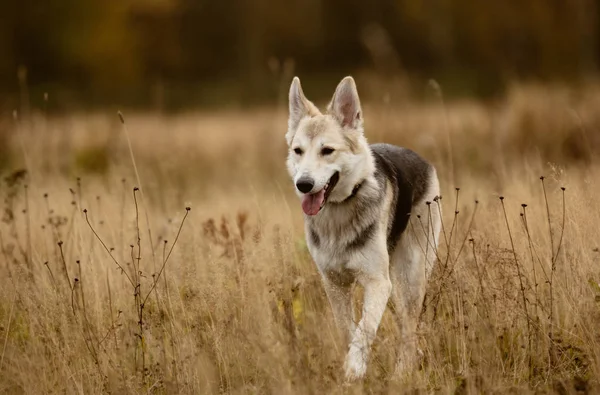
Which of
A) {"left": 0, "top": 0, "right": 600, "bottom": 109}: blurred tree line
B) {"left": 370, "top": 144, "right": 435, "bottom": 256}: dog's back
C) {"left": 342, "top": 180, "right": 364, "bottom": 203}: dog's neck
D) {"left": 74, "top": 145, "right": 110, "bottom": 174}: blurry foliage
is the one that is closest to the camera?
{"left": 342, "top": 180, "right": 364, "bottom": 203}: dog's neck

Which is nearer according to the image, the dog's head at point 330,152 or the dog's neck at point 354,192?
the dog's head at point 330,152

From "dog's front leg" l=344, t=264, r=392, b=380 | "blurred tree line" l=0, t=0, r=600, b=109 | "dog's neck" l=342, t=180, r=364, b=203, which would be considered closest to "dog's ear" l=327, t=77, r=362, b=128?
"dog's neck" l=342, t=180, r=364, b=203

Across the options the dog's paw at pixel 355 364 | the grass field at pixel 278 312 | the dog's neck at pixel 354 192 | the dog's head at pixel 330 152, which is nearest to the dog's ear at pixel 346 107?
the dog's head at pixel 330 152

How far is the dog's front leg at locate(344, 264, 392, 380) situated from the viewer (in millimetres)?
3846

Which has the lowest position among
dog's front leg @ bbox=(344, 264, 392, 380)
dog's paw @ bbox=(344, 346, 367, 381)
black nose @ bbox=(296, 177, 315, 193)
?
dog's paw @ bbox=(344, 346, 367, 381)

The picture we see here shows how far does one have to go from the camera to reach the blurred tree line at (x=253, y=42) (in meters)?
23.6

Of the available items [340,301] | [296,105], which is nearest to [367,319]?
Result: [340,301]

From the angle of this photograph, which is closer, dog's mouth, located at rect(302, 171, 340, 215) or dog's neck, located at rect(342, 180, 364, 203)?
dog's mouth, located at rect(302, 171, 340, 215)

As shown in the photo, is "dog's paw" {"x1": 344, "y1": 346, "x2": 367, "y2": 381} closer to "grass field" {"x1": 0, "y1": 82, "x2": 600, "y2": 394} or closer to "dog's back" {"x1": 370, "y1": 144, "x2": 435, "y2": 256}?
"grass field" {"x1": 0, "y1": 82, "x2": 600, "y2": 394}

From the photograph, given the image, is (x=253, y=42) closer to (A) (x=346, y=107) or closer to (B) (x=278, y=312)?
(A) (x=346, y=107)

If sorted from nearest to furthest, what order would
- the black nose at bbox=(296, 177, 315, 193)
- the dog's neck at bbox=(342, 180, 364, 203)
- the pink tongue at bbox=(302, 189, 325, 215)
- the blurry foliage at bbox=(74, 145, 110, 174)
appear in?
1. the black nose at bbox=(296, 177, 315, 193)
2. the pink tongue at bbox=(302, 189, 325, 215)
3. the dog's neck at bbox=(342, 180, 364, 203)
4. the blurry foliage at bbox=(74, 145, 110, 174)

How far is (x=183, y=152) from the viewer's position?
12.9 metres

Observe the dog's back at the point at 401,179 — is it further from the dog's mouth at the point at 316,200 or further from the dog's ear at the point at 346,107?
the dog's mouth at the point at 316,200

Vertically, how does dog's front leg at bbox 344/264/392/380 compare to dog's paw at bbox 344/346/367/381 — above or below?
above
